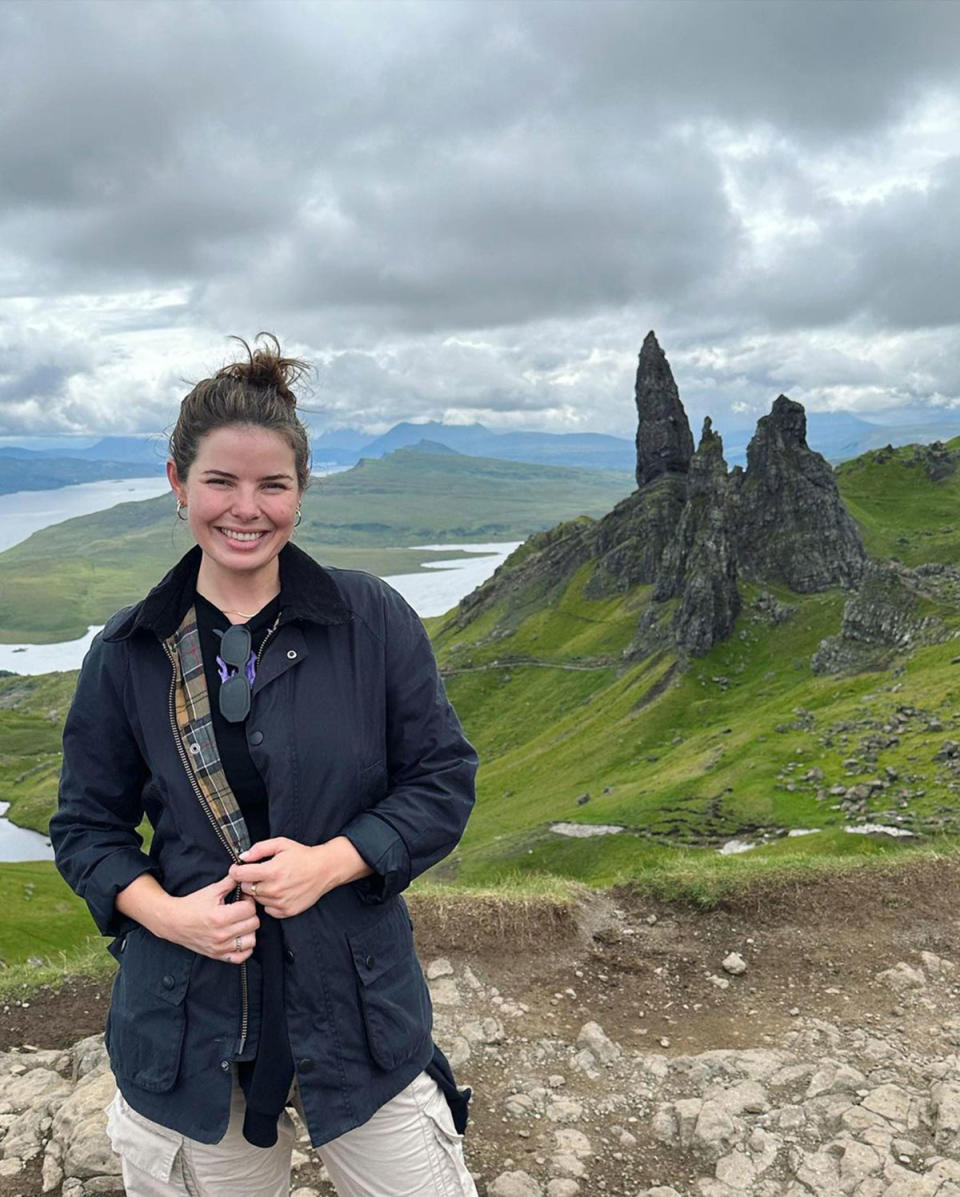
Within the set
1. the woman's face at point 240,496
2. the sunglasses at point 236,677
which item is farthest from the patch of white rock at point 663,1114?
the woman's face at point 240,496

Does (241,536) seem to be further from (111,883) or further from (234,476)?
(111,883)

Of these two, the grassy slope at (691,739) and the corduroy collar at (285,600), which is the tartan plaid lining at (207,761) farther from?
the grassy slope at (691,739)

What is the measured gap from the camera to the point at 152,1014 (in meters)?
5.40

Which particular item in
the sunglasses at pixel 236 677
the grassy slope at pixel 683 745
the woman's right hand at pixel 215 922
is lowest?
the grassy slope at pixel 683 745

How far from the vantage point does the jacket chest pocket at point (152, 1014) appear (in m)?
5.34

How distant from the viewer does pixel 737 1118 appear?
997 centimetres

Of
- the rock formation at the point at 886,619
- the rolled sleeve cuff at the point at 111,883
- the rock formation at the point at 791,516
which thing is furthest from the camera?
the rock formation at the point at 791,516

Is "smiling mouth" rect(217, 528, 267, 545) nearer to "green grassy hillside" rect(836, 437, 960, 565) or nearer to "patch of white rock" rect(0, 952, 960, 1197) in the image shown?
"patch of white rock" rect(0, 952, 960, 1197)

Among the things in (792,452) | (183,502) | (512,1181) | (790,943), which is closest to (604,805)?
(790,943)

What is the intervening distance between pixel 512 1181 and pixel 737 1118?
9.11 feet

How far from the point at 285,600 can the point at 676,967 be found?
11440 mm

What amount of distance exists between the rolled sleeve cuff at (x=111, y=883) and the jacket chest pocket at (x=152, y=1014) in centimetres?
20

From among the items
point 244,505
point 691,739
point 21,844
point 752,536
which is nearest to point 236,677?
point 244,505

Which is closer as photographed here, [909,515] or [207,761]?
[207,761]
